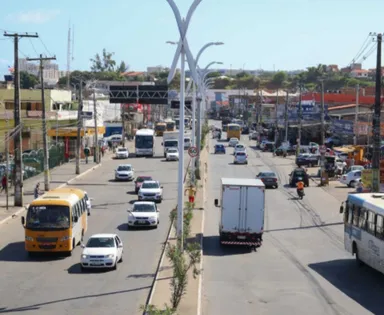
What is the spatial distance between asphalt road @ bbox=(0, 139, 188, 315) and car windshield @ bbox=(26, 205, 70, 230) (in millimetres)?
1260

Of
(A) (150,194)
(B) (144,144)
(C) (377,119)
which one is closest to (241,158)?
(B) (144,144)

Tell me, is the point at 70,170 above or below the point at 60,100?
below

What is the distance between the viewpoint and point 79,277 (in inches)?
985

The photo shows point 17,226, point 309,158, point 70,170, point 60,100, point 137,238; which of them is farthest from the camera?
point 60,100

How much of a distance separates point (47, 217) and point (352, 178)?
116 feet

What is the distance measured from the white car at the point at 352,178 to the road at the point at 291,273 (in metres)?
15.4

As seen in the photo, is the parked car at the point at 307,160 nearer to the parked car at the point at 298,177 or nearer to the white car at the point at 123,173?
the parked car at the point at 298,177

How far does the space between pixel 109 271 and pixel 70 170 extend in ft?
150

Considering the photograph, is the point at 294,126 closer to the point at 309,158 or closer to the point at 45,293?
the point at 309,158

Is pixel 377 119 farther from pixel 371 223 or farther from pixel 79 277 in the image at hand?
pixel 79 277

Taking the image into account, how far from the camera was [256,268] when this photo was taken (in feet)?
87.6

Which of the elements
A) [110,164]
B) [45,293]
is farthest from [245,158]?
[45,293]

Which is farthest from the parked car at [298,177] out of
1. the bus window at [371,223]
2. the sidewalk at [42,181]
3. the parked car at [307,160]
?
the bus window at [371,223]

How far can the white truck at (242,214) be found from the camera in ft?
100.0
